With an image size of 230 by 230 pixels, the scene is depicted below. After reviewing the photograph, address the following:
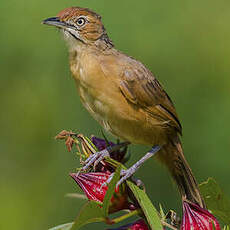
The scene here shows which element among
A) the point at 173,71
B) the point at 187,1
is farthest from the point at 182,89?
the point at 187,1

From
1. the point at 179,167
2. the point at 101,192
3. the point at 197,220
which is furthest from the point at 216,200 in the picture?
the point at 179,167

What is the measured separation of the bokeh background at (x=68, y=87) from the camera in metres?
4.38

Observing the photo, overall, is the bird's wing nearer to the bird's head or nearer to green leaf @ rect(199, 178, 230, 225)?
the bird's head

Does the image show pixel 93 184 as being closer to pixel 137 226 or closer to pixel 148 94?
pixel 137 226

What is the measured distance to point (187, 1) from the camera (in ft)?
14.8

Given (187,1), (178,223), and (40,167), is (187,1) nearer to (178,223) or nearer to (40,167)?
(40,167)

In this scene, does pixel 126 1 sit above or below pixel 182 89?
above

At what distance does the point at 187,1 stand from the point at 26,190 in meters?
1.84

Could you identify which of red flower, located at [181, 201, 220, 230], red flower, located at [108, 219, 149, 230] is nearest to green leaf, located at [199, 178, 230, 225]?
red flower, located at [181, 201, 220, 230]

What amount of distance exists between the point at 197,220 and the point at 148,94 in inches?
63.4

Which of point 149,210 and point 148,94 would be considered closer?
point 149,210

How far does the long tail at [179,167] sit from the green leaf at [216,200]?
0.77m

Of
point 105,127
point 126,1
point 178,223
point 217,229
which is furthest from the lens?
point 126,1

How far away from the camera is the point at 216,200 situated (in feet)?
9.68
